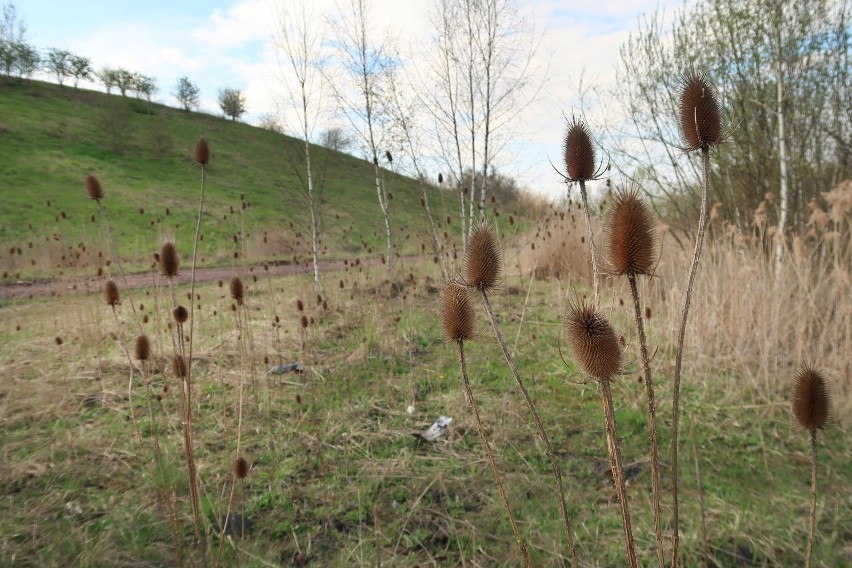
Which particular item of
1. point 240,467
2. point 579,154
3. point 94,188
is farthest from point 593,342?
point 94,188

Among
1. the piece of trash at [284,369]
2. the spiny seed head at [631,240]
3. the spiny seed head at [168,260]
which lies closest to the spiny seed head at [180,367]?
the spiny seed head at [168,260]

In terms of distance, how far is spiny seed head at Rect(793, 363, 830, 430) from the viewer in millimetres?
1256

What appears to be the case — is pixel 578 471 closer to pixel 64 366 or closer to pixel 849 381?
pixel 849 381

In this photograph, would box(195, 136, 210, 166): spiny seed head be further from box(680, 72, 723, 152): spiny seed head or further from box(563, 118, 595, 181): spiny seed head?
box(680, 72, 723, 152): spiny seed head

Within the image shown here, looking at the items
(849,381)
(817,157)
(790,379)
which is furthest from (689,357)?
(817,157)

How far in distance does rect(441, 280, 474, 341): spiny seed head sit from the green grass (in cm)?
60

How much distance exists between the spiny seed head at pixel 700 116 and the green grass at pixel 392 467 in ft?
2.93

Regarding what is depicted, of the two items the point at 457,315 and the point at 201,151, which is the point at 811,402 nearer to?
the point at 457,315

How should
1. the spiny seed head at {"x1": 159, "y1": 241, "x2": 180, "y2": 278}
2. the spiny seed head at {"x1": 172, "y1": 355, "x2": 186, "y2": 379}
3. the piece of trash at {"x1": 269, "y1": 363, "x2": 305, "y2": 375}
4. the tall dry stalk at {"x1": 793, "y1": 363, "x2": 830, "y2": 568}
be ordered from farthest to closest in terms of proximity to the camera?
the piece of trash at {"x1": 269, "y1": 363, "x2": 305, "y2": 375} < the spiny seed head at {"x1": 159, "y1": 241, "x2": 180, "y2": 278} < the spiny seed head at {"x1": 172, "y1": 355, "x2": 186, "y2": 379} < the tall dry stalk at {"x1": 793, "y1": 363, "x2": 830, "y2": 568}

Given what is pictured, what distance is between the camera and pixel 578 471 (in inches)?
127

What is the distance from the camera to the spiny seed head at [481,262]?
1.26 meters

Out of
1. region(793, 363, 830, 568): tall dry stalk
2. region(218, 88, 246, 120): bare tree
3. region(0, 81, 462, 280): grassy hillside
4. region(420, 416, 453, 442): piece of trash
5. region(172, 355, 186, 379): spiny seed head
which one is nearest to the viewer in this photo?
region(793, 363, 830, 568): tall dry stalk

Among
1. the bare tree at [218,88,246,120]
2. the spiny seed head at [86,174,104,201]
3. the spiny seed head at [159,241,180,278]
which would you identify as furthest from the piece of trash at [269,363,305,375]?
the bare tree at [218,88,246,120]

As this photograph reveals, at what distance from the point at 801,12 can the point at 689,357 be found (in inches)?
A: 203
